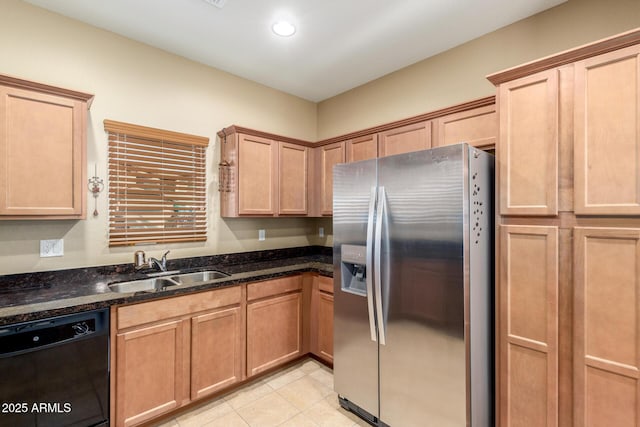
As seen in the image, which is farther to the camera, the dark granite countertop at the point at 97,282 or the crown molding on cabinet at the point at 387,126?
the crown molding on cabinet at the point at 387,126

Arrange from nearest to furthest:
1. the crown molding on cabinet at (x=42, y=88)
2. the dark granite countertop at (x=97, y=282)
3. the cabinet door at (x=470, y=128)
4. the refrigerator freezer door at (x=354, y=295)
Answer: the dark granite countertop at (x=97, y=282)
the crown molding on cabinet at (x=42, y=88)
the refrigerator freezer door at (x=354, y=295)
the cabinet door at (x=470, y=128)

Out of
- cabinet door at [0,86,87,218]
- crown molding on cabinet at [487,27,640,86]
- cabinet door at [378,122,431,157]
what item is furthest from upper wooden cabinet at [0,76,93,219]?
crown molding on cabinet at [487,27,640,86]

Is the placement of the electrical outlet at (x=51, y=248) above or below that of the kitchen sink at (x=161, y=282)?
above

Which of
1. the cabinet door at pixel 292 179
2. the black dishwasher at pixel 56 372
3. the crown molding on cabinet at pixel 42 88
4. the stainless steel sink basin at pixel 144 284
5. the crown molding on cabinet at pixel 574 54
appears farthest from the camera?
the cabinet door at pixel 292 179

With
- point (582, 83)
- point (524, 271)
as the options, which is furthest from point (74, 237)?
point (582, 83)

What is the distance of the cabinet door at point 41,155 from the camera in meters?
1.80

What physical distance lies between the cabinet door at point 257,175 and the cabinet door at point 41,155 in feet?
3.91

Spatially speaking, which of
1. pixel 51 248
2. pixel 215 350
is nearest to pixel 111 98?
pixel 51 248

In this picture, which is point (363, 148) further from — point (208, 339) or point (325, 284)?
point (208, 339)

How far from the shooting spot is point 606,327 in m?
1.46

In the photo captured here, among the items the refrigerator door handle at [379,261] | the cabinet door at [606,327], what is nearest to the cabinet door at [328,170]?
the refrigerator door handle at [379,261]

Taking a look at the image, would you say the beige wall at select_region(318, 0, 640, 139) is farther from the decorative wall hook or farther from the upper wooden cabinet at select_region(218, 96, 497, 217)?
the decorative wall hook

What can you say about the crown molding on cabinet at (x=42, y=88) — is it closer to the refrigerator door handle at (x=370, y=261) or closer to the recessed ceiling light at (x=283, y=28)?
the recessed ceiling light at (x=283, y=28)

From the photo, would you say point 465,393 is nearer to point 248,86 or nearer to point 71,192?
point 71,192
